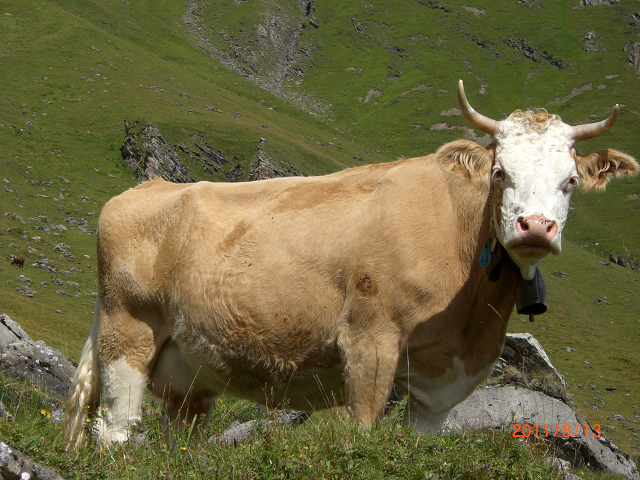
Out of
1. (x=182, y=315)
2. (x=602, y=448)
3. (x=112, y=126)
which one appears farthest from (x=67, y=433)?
(x=112, y=126)

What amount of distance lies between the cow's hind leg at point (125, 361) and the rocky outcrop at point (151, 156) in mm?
42484

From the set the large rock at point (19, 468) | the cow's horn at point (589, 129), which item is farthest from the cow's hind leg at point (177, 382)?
the cow's horn at point (589, 129)

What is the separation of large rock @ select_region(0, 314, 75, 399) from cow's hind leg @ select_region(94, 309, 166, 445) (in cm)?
382

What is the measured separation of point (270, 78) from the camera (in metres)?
126

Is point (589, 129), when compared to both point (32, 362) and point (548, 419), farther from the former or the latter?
point (32, 362)

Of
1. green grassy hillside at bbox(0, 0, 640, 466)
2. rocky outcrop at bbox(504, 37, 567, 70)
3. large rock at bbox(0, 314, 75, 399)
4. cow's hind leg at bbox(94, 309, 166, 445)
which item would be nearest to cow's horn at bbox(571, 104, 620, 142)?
cow's hind leg at bbox(94, 309, 166, 445)

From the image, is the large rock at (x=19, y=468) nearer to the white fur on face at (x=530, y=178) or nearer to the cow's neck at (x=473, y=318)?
the cow's neck at (x=473, y=318)

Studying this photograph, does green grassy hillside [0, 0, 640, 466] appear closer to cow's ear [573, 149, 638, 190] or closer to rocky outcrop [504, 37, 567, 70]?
rocky outcrop [504, 37, 567, 70]

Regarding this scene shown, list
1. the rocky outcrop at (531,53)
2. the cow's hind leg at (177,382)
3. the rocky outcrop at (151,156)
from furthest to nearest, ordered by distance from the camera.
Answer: the rocky outcrop at (531,53), the rocky outcrop at (151,156), the cow's hind leg at (177,382)

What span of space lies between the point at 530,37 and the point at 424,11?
26.7 metres

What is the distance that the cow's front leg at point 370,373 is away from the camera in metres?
5.36

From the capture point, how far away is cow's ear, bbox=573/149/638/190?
5.41m

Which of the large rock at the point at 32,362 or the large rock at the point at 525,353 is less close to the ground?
the large rock at the point at 525,353

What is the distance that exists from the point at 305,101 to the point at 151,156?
231 feet
